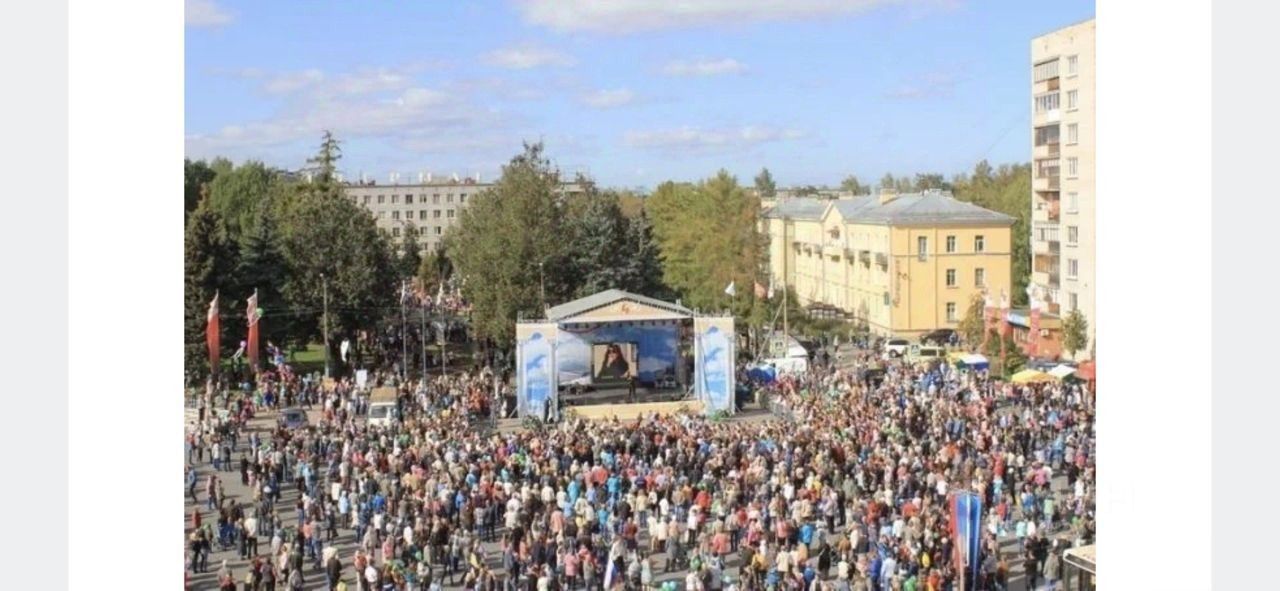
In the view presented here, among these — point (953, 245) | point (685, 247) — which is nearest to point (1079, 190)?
point (953, 245)

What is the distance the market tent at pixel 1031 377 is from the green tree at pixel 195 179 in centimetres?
2725

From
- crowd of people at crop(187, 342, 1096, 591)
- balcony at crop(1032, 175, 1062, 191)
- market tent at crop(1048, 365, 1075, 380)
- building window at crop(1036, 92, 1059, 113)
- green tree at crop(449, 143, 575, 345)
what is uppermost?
building window at crop(1036, 92, 1059, 113)

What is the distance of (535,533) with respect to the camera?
14.2 metres

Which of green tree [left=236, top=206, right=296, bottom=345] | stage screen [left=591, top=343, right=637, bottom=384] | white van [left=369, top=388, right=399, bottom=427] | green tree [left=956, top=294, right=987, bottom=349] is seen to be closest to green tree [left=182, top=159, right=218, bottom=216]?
green tree [left=236, top=206, right=296, bottom=345]

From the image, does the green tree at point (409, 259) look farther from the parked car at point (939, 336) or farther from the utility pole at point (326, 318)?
the parked car at point (939, 336)

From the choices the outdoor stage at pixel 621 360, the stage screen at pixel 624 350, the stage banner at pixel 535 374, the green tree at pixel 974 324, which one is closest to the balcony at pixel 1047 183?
the green tree at pixel 974 324

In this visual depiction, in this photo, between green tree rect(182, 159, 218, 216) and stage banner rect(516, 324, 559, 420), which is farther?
green tree rect(182, 159, 218, 216)

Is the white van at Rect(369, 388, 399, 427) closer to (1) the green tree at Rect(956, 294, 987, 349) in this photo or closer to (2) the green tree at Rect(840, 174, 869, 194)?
(1) the green tree at Rect(956, 294, 987, 349)

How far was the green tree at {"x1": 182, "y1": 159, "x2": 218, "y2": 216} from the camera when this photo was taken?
45.1 m

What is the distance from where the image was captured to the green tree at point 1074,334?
29812 millimetres

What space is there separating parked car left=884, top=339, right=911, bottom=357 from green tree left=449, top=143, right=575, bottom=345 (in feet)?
24.5
